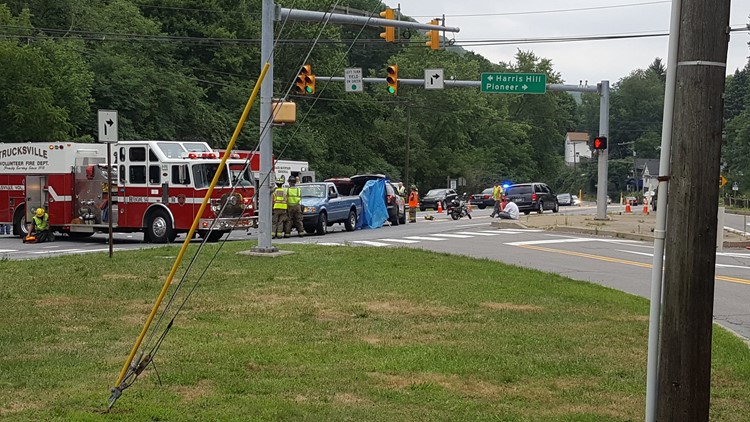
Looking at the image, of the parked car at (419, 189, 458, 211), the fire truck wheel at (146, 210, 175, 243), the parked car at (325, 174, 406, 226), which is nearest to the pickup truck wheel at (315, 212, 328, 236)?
the parked car at (325, 174, 406, 226)

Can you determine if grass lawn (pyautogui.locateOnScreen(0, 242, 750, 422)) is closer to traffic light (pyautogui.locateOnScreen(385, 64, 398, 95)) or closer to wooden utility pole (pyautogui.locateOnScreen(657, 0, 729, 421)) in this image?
wooden utility pole (pyautogui.locateOnScreen(657, 0, 729, 421))

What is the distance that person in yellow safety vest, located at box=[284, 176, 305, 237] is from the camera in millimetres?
28578

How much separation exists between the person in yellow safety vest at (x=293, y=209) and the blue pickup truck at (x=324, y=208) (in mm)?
869

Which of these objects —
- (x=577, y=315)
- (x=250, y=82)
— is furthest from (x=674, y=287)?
(x=250, y=82)

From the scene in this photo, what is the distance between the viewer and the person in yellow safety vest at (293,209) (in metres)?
28.6

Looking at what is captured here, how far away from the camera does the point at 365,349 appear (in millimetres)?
8656

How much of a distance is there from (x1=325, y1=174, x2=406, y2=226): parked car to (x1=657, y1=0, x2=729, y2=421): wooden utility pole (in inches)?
1220

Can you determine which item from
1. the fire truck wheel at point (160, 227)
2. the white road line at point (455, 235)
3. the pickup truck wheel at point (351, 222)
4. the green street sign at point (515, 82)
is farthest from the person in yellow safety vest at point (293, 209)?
the green street sign at point (515, 82)

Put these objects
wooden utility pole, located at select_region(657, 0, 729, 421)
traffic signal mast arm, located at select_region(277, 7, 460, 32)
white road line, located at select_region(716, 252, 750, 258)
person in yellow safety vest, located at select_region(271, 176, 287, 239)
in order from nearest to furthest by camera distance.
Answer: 1. wooden utility pole, located at select_region(657, 0, 729, 421)
2. traffic signal mast arm, located at select_region(277, 7, 460, 32)
3. white road line, located at select_region(716, 252, 750, 258)
4. person in yellow safety vest, located at select_region(271, 176, 287, 239)

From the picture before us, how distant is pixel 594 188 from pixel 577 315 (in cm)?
11926

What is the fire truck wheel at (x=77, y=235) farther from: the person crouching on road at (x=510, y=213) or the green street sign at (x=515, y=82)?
the person crouching on road at (x=510, y=213)

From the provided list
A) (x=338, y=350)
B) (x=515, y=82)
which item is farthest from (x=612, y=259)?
(x=515, y=82)

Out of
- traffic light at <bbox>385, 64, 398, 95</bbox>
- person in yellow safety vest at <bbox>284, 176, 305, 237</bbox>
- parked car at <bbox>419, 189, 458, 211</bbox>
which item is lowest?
parked car at <bbox>419, 189, 458, 211</bbox>

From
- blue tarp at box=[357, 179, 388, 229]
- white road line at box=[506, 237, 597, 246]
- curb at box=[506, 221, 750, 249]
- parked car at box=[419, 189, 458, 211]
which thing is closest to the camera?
white road line at box=[506, 237, 597, 246]
